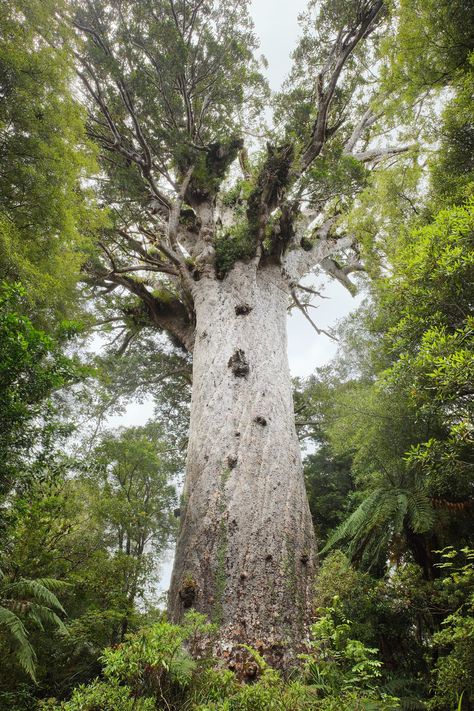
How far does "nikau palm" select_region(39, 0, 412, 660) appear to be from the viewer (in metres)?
3.64

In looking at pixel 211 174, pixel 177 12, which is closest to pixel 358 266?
pixel 211 174

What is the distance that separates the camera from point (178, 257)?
21.8 ft

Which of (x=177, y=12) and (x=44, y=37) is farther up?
(x=177, y=12)

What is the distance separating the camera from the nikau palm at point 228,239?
3.64 meters

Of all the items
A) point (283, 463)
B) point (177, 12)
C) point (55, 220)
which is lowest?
point (283, 463)

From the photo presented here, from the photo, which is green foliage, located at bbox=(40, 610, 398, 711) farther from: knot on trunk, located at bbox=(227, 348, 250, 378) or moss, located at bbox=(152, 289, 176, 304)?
moss, located at bbox=(152, 289, 176, 304)

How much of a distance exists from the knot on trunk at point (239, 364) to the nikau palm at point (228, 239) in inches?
1.0

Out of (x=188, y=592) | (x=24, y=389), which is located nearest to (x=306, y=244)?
(x=24, y=389)

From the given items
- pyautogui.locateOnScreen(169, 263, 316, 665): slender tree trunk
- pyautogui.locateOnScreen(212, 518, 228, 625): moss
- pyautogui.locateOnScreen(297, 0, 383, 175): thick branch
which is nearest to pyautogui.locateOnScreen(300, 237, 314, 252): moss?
pyautogui.locateOnScreen(297, 0, 383, 175): thick branch

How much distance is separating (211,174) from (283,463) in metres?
6.31

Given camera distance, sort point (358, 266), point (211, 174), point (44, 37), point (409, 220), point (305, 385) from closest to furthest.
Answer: point (44, 37)
point (409, 220)
point (211, 174)
point (305, 385)
point (358, 266)

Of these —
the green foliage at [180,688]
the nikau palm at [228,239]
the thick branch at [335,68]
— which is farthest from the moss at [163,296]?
the green foliage at [180,688]

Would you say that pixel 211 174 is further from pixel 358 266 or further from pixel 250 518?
pixel 250 518

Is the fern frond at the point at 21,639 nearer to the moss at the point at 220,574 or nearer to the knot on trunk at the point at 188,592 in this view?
the knot on trunk at the point at 188,592
